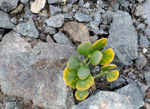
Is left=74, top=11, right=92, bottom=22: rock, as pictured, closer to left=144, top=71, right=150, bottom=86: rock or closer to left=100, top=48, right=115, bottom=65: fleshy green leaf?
left=100, top=48, right=115, bottom=65: fleshy green leaf

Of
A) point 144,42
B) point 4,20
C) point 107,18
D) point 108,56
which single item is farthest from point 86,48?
point 4,20

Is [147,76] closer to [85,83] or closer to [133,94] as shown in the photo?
[133,94]

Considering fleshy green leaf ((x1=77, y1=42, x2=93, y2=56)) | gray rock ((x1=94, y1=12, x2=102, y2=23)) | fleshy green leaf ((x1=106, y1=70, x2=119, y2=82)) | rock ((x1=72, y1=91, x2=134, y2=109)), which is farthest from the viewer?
gray rock ((x1=94, y1=12, x2=102, y2=23))

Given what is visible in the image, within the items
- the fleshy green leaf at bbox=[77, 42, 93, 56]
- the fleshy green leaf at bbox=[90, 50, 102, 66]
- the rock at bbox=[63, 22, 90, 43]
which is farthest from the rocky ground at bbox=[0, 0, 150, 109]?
the fleshy green leaf at bbox=[90, 50, 102, 66]

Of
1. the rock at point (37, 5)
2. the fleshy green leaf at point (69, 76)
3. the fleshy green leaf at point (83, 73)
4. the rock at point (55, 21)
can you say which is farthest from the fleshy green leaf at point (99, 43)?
the rock at point (37, 5)

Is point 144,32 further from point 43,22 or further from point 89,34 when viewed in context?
point 43,22

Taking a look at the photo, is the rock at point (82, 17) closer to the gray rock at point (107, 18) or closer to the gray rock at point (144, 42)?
the gray rock at point (107, 18)

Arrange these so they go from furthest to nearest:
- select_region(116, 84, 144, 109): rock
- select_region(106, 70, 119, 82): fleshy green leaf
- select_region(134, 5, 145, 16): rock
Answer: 1. select_region(134, 5, 145, 16): rock
2. select_region(116, 84, 144, 109): rock
3. select_region(106, 70, 119, 82): fleshy green leaf
